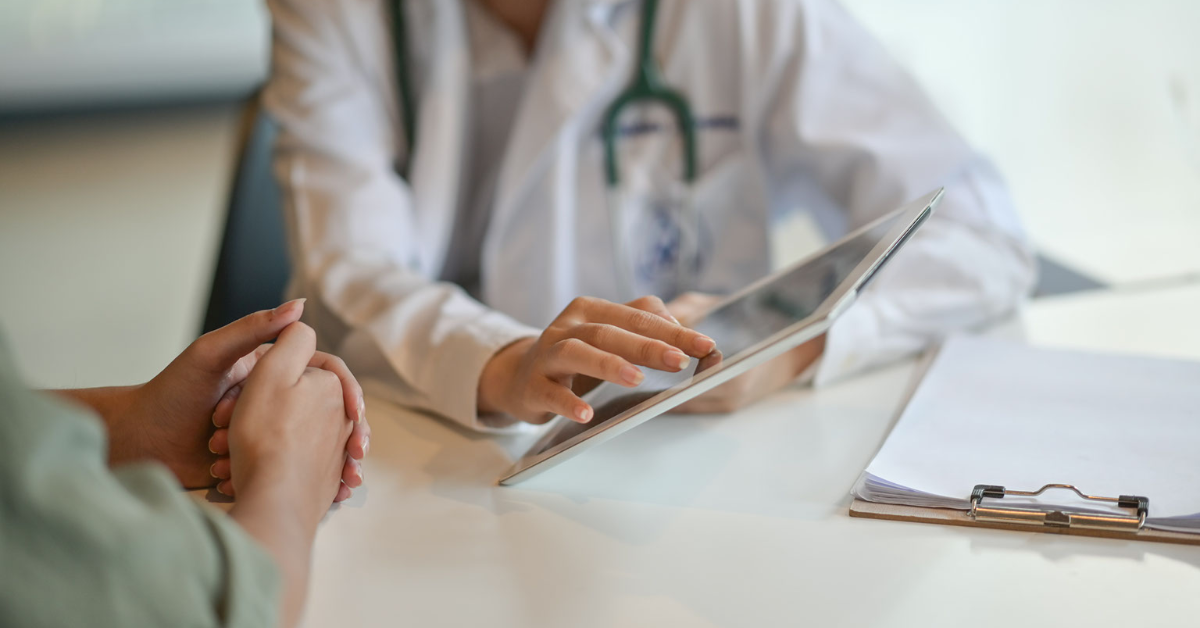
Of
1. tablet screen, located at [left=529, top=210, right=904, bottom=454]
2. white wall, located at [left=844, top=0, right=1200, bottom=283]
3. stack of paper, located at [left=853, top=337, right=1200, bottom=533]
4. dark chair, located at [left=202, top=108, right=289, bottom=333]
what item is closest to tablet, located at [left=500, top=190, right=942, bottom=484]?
tablet screen, located at [left=529, top=210, right=904, bottom=454]

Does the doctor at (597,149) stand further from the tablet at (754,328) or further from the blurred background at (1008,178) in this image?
the tablet at (754,328)

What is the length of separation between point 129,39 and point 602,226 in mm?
3030

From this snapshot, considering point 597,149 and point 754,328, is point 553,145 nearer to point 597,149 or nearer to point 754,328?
point 597,149

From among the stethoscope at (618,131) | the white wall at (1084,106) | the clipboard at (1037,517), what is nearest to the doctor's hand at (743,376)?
the clipboard at (1037,517)

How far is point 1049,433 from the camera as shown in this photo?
52 cm

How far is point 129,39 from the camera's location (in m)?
3.28

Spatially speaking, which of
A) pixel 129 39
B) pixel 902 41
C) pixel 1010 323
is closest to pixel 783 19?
pixel 1010 323

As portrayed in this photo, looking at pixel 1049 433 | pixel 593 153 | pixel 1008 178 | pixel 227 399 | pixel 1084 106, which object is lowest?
pixel 227 399

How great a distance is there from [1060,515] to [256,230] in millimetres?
842

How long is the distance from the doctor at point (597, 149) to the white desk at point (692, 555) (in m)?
0.30

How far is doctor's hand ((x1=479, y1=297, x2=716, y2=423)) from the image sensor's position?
0.46m

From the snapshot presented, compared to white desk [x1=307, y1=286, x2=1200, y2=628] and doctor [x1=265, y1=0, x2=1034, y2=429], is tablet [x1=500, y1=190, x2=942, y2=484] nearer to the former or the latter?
white desk [x1=307, y1=286, x2=1200, y2=628]

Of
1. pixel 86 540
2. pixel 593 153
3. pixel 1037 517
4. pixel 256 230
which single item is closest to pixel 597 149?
pixel 593 153

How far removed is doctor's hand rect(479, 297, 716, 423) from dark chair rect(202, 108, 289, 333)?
0.48 metres
